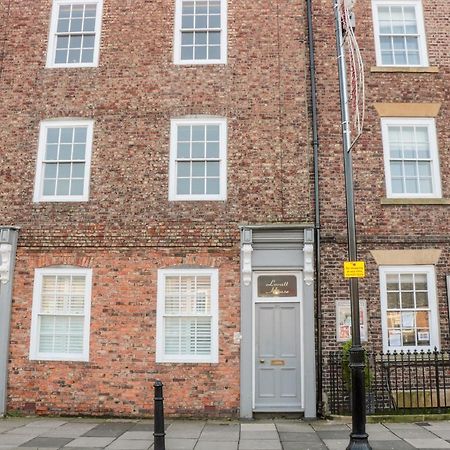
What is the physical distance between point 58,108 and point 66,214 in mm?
2688

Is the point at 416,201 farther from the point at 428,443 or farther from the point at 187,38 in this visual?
the point at 187,38

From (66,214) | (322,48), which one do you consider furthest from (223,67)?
(66,214)

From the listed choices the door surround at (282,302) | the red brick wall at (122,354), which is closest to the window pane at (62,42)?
the red brick wall at (122,354)

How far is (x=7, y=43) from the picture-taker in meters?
12.7

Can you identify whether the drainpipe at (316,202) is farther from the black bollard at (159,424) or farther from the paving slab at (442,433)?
the black bollard at (159,424)

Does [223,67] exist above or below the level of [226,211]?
above

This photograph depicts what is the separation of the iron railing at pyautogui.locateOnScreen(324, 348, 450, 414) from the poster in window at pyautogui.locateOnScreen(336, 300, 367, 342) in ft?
1.22

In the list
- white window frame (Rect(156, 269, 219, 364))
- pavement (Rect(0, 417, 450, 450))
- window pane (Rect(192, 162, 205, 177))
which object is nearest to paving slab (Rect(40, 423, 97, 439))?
pavement (Rect(0, 417, 450, 450))

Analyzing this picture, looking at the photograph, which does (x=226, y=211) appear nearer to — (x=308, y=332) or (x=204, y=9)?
(x=308, y=332)

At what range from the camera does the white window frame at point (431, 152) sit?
11.6 m

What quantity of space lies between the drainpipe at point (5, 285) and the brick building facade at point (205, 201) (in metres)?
0.06

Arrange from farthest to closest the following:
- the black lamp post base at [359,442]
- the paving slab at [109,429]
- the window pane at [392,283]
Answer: the window pane at [392,283], the paving slab at [109,429], the black lamp post base at [359,442]

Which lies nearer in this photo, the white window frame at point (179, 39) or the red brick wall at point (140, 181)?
the red brick wall at point (140, 181)

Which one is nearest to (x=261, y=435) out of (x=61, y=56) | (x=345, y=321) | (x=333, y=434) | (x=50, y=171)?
(x=333, y=434)
